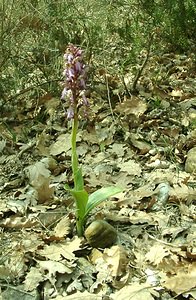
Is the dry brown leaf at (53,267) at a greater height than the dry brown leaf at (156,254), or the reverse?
the dry brown leaf at (53,267)

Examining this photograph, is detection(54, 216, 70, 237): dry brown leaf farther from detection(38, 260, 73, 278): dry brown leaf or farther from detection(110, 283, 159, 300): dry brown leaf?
detection(110, 283, 159, 300): dry brown leaf

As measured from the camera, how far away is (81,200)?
2.38 metres

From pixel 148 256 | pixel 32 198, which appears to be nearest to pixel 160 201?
pixel 148 256

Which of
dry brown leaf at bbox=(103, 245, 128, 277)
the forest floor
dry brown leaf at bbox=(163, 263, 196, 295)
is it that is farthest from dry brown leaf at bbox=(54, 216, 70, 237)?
dry brown leaf at bbox=(163, 263, 196, 295)

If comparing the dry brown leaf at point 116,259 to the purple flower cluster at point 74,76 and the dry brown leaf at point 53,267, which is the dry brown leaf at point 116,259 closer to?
the dry brown leaf at point 53,267

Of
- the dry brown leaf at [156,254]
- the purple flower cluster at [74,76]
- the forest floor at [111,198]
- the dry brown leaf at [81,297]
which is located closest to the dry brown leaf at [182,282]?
the forest floor at [111,198]

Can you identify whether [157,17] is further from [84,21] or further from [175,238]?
[175,238]

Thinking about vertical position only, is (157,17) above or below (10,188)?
above

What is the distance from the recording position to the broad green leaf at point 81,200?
7.64 feet

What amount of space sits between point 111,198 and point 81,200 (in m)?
0.48

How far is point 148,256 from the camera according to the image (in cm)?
234

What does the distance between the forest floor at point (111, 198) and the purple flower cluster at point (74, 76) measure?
0.68 m

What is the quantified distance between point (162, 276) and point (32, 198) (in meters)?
0.98

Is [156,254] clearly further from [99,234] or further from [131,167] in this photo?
[131,167]
